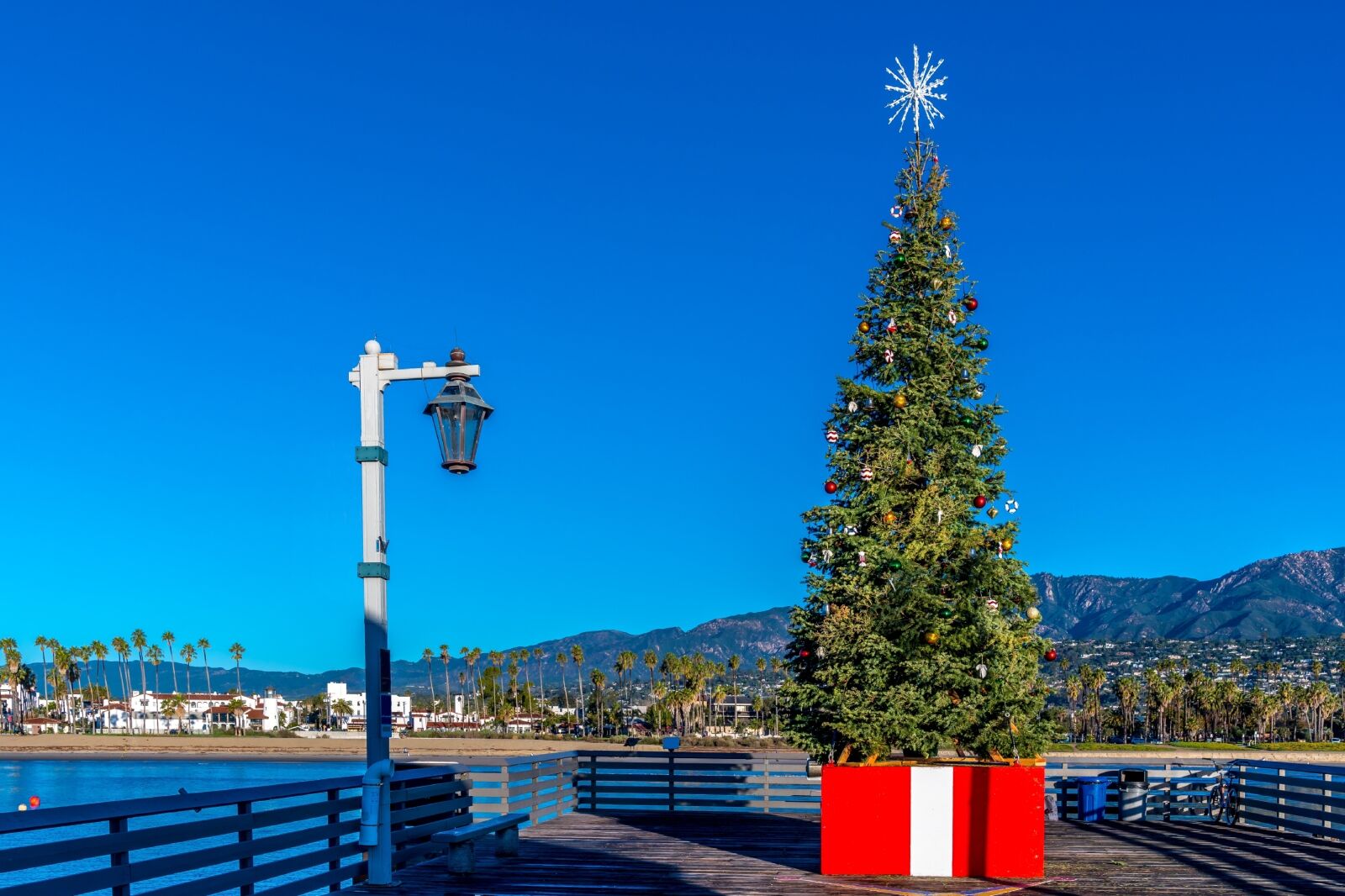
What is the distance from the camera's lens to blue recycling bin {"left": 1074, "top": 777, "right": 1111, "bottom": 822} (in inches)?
812

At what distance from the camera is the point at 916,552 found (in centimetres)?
1398

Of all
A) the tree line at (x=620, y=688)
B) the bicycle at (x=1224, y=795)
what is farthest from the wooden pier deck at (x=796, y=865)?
the tree line at (x=620, y=688)

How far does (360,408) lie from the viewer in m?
12.1

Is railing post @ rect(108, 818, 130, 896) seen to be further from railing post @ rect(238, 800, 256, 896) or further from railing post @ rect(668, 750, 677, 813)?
railing post @ rect(668, 750, 677, 813)

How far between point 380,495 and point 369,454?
0.38m

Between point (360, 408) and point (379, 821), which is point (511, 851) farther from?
point (360, 408)

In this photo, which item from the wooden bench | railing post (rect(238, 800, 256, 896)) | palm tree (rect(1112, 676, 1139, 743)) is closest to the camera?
railing post (rect(238, 800, 256, 896))

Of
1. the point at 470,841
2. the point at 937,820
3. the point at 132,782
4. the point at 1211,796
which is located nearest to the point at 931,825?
the point at 937,820

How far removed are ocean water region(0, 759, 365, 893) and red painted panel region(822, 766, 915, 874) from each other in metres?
27.9

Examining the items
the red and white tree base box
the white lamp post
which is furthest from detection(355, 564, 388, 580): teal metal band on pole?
the red and white tree base box

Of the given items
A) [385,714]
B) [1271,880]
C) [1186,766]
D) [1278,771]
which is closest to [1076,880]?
[1271,880]

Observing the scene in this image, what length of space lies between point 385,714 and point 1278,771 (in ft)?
46.4

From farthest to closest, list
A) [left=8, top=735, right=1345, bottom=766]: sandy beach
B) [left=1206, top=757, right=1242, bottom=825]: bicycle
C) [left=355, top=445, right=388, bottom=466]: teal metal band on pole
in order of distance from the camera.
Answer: [left=8, top=735, right=1345, bottom=766]: sandy beach < [left=1206, top=757, right=1242, bottom=825]: bicycle < [left=355, top=445, right=388, bottom=466]: teal metal band on pole

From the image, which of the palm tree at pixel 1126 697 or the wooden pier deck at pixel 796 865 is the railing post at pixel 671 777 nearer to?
the wooden pier deck at pixel 796 865
